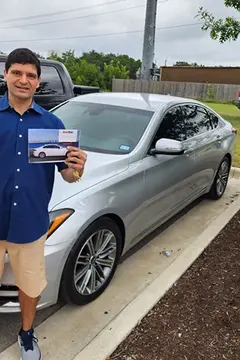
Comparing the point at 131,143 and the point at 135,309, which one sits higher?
the point at 131,143

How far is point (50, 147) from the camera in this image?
2027 millimetres

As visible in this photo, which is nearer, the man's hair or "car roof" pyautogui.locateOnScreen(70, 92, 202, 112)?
the man's hair

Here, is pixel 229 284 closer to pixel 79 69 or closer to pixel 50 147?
pixel 50 147

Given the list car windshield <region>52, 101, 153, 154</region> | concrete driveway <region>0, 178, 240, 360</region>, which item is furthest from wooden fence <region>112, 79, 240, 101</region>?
concrete driveway <region>0, 178, 240, 360</region>

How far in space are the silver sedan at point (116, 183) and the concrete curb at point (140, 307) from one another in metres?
0.35

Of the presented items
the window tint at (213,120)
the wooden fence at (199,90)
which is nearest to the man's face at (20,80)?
the window tint at (213,120)

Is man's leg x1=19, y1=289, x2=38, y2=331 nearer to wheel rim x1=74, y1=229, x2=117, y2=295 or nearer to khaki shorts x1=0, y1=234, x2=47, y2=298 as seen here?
khaki shorts x1=0, y1=234, x2=47, y2=298

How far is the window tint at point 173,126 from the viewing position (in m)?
4.10

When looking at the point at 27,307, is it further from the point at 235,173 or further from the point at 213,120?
the point at 235,173

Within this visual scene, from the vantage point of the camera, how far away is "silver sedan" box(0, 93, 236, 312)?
2.76 metres

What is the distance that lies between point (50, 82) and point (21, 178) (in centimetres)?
524

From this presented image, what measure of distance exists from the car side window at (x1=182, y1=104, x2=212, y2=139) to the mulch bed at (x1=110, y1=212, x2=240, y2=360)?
1707 millimetres

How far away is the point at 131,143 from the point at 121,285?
4.30ft

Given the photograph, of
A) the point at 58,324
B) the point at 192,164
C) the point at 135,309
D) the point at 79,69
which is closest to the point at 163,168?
the point at 192,164
